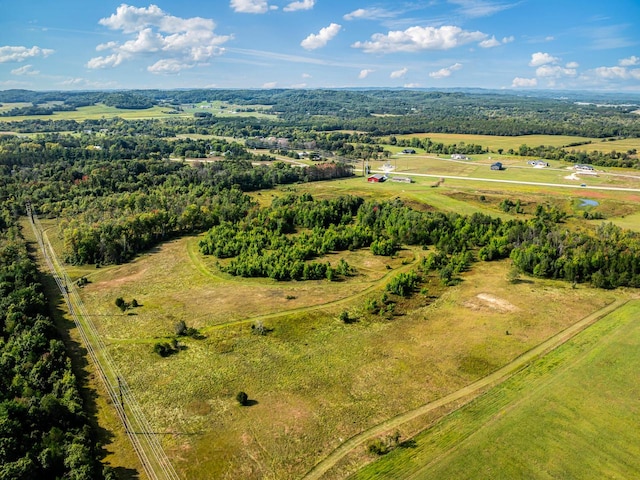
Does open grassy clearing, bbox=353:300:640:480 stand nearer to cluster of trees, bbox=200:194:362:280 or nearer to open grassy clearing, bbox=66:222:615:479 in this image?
open grassy clearing, bbox=66:222:615:479

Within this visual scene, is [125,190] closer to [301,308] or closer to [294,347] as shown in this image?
[301,308]

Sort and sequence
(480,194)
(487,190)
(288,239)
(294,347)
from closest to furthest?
(294,347)
(288,239)
(480,194)
(487,190)

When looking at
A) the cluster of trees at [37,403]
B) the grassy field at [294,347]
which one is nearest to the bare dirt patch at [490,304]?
the grassy field at [294,347]

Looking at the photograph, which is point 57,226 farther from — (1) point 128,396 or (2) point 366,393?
(2) point 366,393

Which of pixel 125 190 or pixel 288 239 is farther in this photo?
pixel 125 190

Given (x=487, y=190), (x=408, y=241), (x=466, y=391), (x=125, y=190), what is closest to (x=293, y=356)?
(x=466, y=391)

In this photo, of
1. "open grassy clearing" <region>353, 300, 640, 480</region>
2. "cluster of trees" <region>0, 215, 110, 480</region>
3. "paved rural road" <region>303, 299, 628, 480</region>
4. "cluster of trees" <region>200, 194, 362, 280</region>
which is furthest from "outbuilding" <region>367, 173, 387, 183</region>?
"cluster of trees" <region>0, 215, 110, 480</region>

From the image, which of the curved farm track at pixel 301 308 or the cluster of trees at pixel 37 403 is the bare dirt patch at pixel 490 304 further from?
the cluster of trees at pixel 37 403
